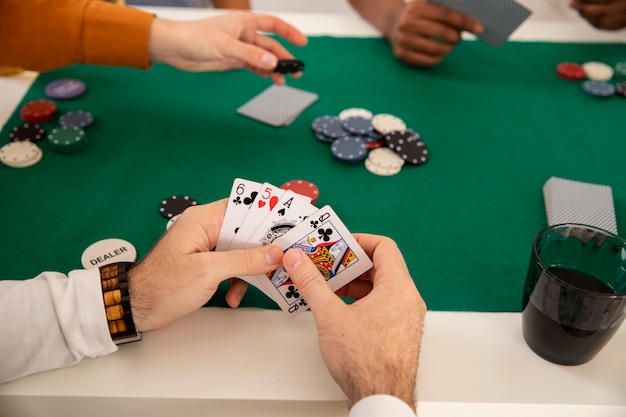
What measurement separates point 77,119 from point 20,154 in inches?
8.0

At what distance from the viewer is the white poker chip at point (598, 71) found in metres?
1.90

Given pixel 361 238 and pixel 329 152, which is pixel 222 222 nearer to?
pixel 361 238

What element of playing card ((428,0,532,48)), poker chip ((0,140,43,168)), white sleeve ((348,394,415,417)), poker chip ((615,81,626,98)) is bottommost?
poker chip ((0,140,43,168))

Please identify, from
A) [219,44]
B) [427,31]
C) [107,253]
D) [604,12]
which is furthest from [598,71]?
[107,253]

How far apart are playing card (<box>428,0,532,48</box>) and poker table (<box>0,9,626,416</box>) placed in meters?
0.15

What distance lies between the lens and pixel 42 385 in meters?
0.97

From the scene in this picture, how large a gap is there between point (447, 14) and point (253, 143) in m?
0.86

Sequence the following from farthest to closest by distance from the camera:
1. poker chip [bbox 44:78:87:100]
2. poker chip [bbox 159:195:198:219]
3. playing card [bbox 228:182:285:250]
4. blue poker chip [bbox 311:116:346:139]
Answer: poker chip [bbox 44:78:87:100]
blue poker chip [bbox 311:116:346:139]
poker chip [bbox 159:195:198:219]
playing card [bbox 228:182:285:250]

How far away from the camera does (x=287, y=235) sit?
1.03 m

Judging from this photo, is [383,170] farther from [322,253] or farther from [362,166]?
[322,253]

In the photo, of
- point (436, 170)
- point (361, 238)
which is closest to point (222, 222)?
point (361, 238)

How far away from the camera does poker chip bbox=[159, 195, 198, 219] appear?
1.33 m

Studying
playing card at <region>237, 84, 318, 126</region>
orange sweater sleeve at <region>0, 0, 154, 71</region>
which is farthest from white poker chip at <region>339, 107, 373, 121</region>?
orange sweater sleeve at <region>0, 0, 154, 71</region>

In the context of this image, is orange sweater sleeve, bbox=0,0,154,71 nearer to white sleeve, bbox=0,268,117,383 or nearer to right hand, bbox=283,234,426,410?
white sleeve, bbox=0,268,117,383
